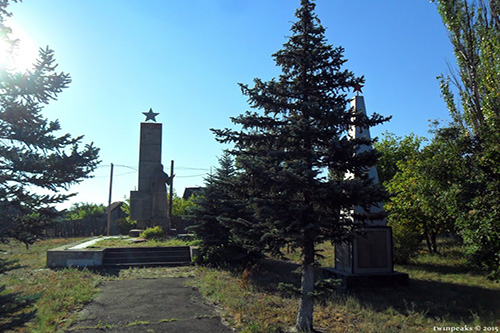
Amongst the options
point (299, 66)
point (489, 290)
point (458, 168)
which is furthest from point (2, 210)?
point (489, 290)

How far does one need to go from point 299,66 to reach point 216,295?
241 inches

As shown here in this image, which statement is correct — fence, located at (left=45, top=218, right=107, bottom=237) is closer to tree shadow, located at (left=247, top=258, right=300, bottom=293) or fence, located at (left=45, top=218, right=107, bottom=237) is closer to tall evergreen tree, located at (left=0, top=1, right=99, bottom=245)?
tree shadow, located at (left=247, top=258, right=300, bottom=293)

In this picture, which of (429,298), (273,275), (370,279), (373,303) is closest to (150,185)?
(273,275)

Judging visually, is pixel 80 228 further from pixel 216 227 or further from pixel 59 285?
pixel 59 285

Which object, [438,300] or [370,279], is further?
[370,279]

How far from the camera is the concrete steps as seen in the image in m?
14.3

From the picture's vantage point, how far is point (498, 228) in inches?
293

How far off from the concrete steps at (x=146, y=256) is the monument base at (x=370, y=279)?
691 cm

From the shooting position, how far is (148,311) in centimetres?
801

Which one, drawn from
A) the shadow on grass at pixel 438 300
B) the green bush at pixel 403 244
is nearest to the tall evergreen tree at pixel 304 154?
the shadow on grass at pixel 438 300

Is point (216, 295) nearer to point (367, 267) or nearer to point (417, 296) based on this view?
point (367, 267)

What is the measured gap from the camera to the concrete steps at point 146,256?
14.3 metres

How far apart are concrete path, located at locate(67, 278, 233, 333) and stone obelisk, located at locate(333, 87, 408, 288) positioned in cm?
440

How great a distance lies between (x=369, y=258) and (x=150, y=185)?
1458cm
